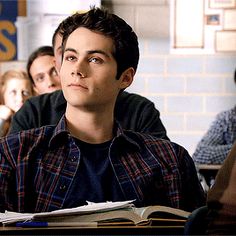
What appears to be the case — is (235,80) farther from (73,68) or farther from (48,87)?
(73,68)

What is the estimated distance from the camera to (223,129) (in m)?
3.79

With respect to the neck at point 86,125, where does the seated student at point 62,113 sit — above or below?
below

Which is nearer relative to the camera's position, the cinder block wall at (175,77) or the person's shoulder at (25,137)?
the person's shoulder at (25,137)

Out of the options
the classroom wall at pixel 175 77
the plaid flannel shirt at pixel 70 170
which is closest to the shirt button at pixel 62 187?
the plaid flannel shirt at pixel 70 170

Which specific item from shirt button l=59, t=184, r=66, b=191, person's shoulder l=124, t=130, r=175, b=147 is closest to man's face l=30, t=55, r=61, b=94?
person's shoulder l=124, t=130, r=175, b=147

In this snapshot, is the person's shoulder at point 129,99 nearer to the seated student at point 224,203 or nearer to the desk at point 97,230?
the desk at point 97,230

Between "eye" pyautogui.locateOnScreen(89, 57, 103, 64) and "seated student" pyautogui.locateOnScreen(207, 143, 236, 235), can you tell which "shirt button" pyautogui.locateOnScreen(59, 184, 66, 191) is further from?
"seated student" pyautogui.locateOnScreen(207, 143, 236, 235)

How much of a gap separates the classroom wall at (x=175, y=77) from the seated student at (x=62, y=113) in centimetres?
151

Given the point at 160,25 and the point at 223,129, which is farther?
the point at 160,25

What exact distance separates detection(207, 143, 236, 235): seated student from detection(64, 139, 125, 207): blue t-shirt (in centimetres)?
61

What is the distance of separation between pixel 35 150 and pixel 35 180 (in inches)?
3.0

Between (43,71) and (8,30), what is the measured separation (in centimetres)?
56

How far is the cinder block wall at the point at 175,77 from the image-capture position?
4.05 m

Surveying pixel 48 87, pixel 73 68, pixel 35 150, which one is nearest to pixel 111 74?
pixel 73 68
